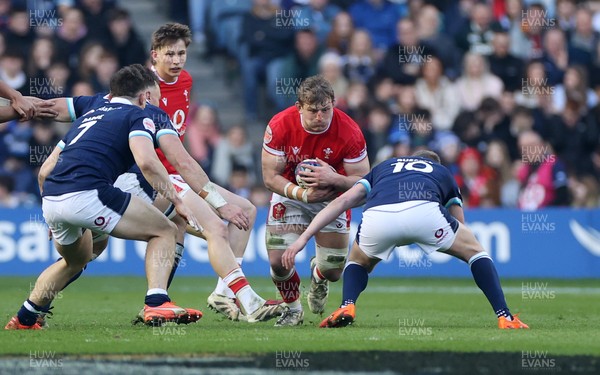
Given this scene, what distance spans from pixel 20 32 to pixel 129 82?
34.2 ft

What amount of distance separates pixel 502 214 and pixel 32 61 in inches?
324

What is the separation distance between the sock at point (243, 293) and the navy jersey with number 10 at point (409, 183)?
4.08 feet

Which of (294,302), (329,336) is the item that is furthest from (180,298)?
(329,336)

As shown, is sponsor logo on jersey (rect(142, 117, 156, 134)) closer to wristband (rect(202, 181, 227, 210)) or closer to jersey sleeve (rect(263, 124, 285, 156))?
wristband (rect(202, 181, 227, 210))

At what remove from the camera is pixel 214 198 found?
9.91 meters

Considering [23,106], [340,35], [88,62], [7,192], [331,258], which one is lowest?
[7,192]

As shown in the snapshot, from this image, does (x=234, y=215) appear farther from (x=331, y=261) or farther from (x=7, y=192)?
(x=7, y=192)

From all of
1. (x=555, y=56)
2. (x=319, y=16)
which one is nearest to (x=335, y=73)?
(x=319, y=16)

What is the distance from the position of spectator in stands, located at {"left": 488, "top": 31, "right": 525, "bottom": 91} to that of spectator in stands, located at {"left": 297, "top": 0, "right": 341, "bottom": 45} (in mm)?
3082

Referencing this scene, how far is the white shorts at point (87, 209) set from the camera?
945cm

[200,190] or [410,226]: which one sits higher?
[200,190]

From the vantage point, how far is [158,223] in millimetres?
9734

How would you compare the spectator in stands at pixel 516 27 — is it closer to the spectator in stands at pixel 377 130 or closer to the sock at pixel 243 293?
the spectator in stands at pixel 377 130

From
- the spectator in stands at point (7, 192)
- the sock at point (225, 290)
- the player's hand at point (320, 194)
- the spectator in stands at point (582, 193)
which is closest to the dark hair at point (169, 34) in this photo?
the player's hand at point (320, 194)
